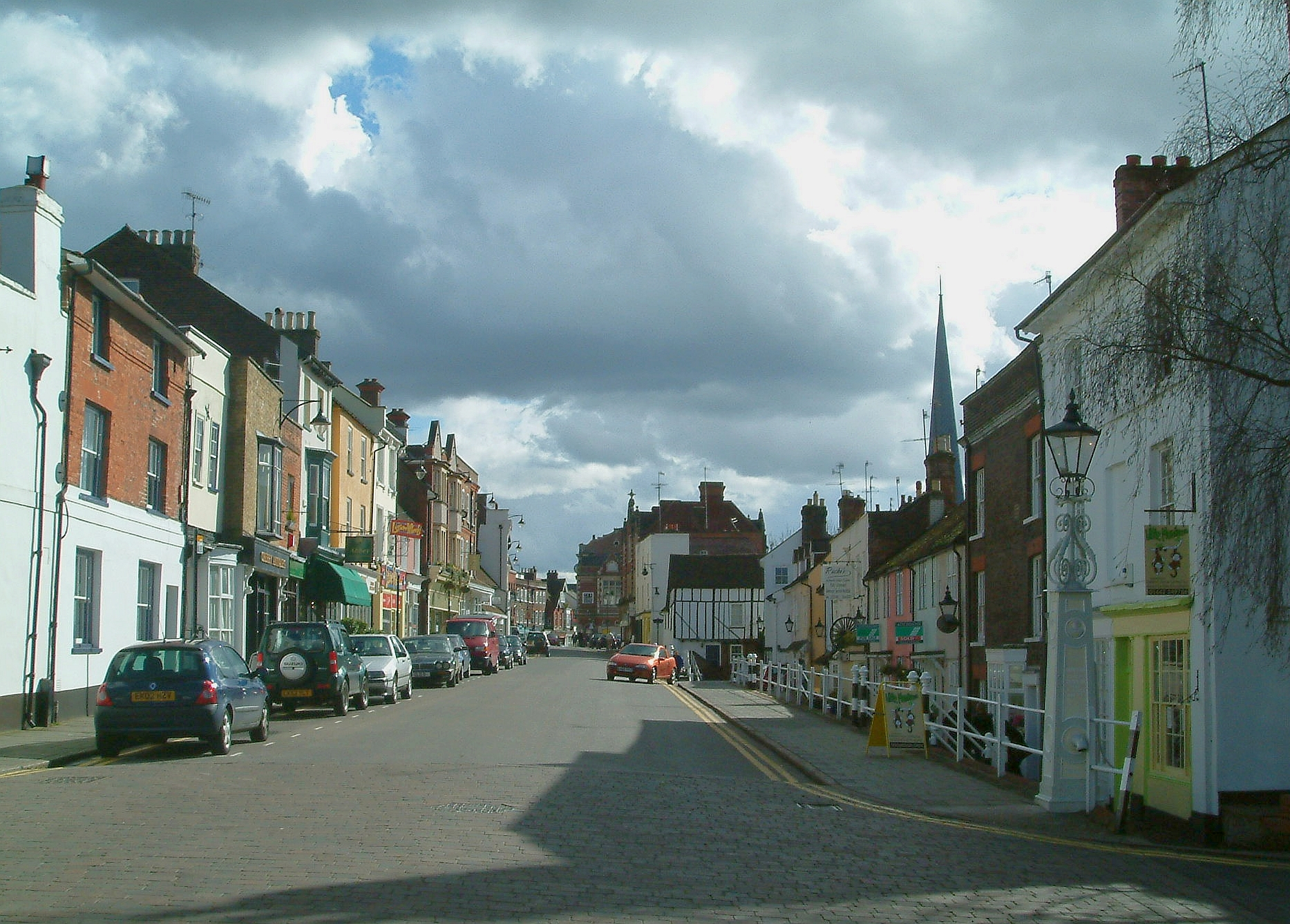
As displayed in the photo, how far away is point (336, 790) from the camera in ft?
45.1

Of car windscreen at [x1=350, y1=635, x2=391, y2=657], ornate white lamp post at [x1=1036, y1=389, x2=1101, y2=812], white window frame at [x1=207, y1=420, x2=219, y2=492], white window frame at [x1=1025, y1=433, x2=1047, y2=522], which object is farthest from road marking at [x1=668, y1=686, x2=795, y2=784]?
white window frame at [x1=207, y1=420, x2=219, y2=492]

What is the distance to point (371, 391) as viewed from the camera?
191ft

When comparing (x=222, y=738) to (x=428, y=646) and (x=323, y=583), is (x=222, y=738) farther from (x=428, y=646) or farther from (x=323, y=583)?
(x=323, y=583)

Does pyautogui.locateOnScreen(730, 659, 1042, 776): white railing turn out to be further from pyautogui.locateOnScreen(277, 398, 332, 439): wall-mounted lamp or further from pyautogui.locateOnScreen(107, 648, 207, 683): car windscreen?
pyautogui.locateOnScreen(277, 398, 332, 439): wall-mounted lamp

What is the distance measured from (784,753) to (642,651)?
1212 inches

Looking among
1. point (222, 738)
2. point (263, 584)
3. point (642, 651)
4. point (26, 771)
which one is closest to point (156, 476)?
point (263, 584)

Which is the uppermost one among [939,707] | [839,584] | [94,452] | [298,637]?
[94,452]

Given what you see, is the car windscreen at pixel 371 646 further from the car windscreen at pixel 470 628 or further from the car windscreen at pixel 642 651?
the car windscreen at pixel 470 628

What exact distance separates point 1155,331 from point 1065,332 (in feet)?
30.6

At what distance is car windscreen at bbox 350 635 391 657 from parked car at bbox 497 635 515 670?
2306 cm

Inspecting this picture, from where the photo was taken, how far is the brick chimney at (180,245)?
41562 millimetres

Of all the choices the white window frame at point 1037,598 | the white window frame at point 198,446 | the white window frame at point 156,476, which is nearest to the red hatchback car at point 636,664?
the white window frame at point 198,446

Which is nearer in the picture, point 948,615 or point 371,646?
point 948,615

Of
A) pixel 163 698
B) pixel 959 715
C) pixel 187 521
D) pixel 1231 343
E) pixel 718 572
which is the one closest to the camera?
pixel 1231 343
